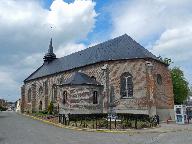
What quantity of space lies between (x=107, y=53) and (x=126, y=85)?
5.91m

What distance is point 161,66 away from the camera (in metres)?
37.3

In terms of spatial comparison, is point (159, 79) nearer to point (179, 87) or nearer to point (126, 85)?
point (126, 85)

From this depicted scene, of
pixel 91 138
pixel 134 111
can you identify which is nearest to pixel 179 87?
pixel 134 111

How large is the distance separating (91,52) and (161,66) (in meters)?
11.8

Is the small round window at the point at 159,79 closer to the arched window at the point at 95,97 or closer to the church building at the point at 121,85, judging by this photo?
the church building at the point at 121,85

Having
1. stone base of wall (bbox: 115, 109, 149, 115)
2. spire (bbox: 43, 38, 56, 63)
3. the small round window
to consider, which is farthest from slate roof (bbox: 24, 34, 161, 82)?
spire (bbox: 43, 38, 56, 63)

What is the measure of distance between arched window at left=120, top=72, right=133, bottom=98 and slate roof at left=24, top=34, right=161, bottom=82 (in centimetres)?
246

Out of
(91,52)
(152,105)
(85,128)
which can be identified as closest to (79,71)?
(91,52)

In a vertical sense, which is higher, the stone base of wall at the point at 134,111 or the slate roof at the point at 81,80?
the slate roof at the point at 81,80

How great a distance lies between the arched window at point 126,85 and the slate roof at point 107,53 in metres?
2.46

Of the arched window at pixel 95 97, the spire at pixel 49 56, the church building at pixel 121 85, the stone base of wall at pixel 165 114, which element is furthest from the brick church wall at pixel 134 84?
the spire at pixel 49 56

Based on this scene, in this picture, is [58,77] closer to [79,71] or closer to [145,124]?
[79,71]

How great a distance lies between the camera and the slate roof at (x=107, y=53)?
36000mm

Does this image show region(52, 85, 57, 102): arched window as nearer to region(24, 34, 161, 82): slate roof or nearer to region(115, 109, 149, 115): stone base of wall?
region(24, 34, 161, 82): slate roof
